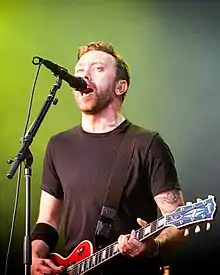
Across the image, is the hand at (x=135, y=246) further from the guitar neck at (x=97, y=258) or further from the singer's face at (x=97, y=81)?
the singer's face at (x=97, y=81)

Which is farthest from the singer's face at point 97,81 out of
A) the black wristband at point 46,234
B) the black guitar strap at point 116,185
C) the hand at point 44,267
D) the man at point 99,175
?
the hand at point 44,267

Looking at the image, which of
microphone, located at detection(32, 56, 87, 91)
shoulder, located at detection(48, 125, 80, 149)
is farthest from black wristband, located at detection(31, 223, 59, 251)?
microphone, located at detection(32, 56, 87, 91)

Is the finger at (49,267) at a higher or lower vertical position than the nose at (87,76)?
lower

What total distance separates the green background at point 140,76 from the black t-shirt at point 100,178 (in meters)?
0.09

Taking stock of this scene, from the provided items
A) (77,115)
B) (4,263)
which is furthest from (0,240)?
(77,115)

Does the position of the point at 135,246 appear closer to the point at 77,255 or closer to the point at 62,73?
the point at 77,255

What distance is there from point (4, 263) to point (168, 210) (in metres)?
0.69

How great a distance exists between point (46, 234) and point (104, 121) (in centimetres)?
42

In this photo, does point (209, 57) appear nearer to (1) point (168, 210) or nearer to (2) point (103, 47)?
(2) point (103, 47)

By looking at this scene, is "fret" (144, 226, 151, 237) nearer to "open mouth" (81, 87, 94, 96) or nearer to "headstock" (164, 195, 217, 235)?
"headstock" (164, 195, 217, 235)

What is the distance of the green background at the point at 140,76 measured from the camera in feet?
6.62

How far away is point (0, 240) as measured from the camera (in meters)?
2.17

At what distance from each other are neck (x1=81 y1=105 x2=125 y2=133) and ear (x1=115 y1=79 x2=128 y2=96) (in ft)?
0.23

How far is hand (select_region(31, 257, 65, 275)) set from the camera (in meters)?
1.88
